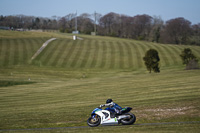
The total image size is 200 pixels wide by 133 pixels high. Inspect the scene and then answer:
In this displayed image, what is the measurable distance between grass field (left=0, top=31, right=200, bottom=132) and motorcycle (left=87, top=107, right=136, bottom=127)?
579 millimetres

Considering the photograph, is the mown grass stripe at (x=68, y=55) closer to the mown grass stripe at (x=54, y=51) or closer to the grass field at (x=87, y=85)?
the grass field at (x=87, y=85)

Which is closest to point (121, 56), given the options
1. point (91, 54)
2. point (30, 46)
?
point (91, 54)

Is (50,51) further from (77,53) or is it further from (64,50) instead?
(77,53)

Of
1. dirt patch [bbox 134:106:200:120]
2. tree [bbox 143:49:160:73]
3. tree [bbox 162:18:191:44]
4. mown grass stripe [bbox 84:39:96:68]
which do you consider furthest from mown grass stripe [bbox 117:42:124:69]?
dirt patch [bbox 134:106:200:120]

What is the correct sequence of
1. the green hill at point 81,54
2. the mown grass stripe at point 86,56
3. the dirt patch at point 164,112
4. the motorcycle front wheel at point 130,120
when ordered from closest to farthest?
the motorcycle front wheel at point 130,120 < the dirt patch at point 164,112 < the green hill at point 81,54 < the mown grass stripe at point 86,56

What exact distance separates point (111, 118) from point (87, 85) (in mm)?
24221

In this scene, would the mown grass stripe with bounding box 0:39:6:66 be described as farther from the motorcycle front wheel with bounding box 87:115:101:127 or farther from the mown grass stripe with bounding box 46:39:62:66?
the motorcycle front wheel with bounding box 87:115:101:127

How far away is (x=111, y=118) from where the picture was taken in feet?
48.4

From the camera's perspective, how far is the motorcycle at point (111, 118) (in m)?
14.5

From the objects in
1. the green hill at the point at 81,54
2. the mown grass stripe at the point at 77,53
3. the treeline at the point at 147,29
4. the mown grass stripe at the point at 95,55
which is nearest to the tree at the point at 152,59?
the green hill at the point at 81,54

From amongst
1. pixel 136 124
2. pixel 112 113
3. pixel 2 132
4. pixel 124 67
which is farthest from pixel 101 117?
pixel 124 67

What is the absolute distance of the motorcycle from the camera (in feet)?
47.7

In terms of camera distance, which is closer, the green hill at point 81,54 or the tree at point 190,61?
the tree at point 190,61

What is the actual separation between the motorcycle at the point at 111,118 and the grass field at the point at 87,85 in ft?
1.90
